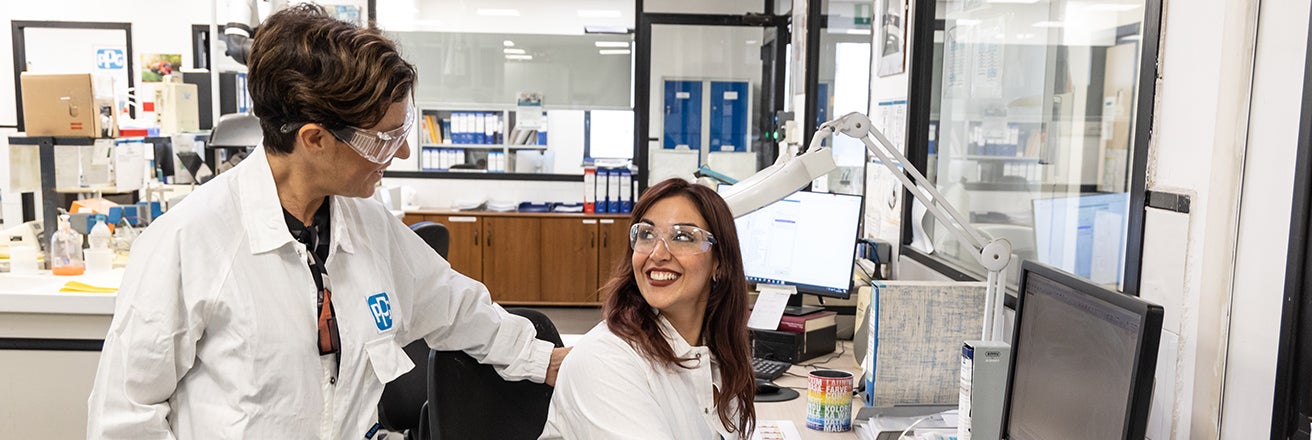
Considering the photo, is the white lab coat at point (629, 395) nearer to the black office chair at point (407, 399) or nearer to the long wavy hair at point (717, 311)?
the long wavy hair at point (717, 311)

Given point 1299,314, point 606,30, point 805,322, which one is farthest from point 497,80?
point 1299,314

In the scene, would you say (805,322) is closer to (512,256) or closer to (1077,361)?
(1077,361)

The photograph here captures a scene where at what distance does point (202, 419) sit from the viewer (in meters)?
1.48

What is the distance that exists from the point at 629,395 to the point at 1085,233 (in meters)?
1.24

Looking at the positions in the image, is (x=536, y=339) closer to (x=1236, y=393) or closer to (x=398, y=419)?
(x=398, y=419)

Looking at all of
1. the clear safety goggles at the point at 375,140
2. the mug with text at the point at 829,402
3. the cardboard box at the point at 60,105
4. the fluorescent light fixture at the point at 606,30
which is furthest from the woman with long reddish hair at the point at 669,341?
the fluorescent light fixture at the point at 606,30

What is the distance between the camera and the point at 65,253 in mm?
3357

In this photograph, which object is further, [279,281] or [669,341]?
[669,341]

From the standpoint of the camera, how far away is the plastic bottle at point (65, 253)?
3.35 meters

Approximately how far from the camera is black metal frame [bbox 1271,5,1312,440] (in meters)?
1.27

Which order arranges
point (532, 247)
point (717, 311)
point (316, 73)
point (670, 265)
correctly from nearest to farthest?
point (316, 73), point (670, 265), point (717, 311), point (532, 247)

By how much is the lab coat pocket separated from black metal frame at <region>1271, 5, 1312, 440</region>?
1339 millimetres

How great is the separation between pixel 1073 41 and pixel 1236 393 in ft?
3.93

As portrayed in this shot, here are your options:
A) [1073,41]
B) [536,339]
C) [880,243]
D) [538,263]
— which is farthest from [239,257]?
[538,263]
